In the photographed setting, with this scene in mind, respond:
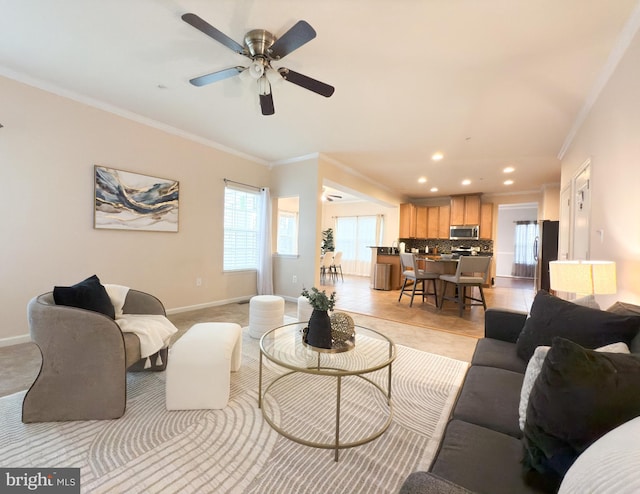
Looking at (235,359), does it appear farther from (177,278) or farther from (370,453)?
(177,278)

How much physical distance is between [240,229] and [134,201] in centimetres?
172

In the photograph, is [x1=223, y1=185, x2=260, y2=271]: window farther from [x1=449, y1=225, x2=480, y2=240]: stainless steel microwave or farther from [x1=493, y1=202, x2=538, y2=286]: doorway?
[x1=493, y1=202, x2=538, y2=286]: doorway

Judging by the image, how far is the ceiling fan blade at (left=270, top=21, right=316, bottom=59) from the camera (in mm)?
1579

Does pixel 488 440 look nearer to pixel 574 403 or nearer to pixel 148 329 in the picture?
pixel 574 403

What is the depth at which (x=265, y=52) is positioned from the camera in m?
2.04

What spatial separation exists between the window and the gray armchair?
3000 mm

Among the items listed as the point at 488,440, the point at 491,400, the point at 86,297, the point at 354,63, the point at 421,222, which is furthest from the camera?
the point at 421,222

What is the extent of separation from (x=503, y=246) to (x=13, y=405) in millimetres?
11850

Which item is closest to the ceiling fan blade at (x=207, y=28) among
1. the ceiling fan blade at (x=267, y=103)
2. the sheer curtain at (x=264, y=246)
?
the ceiling fan blade at (x=267, y=103)

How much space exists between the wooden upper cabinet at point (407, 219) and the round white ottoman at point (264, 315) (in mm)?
5905

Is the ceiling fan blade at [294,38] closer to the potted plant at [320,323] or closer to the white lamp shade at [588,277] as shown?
the potted plant at [320,323]

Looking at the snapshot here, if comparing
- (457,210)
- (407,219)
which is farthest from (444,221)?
(407,219)

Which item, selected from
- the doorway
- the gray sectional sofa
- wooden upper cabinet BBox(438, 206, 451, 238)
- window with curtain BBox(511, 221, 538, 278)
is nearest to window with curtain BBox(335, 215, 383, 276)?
wooden upper cabinet BBox(438, 206, 451, 238)

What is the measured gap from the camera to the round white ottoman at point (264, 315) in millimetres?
3037
